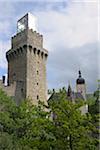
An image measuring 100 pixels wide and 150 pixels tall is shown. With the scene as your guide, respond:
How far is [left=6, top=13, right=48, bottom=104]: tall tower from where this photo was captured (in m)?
51.3

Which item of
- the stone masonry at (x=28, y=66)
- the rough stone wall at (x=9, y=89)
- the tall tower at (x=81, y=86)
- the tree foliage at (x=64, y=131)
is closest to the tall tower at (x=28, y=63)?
the stone masonry at (x=28, y=66)

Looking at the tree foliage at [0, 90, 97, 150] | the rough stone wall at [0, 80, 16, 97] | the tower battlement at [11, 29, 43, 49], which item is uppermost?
the tower battlement at [11, 29, 43, 49]

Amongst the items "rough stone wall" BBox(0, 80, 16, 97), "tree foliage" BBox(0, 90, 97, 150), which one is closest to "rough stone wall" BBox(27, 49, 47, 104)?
"rough stone wall" BBox(0, 80, 16, 97)

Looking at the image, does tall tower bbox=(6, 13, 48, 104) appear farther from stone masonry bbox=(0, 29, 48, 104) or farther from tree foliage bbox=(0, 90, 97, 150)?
tree foliage bbox=(0, 90, 97, 150)

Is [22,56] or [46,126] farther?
[22,56]

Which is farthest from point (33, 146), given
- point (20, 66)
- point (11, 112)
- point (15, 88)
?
point (20, 66)

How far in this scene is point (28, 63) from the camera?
52.1 meters

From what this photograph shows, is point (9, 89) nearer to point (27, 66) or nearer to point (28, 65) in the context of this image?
point (27, 66)

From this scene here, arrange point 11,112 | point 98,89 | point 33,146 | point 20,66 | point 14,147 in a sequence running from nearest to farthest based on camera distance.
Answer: point 98,89 → point 33,146 → point 14,147 → point 11,112 → point 20,66

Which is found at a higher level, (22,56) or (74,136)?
(22,56)

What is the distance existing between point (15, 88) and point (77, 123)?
28.7m

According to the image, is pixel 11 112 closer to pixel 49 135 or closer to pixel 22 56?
pixel 22 56

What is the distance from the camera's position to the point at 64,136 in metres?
21.5

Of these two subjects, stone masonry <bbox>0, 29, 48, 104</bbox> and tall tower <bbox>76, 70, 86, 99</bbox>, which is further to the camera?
tall tower <bbox>76, 70, 86, 99</bbox>
